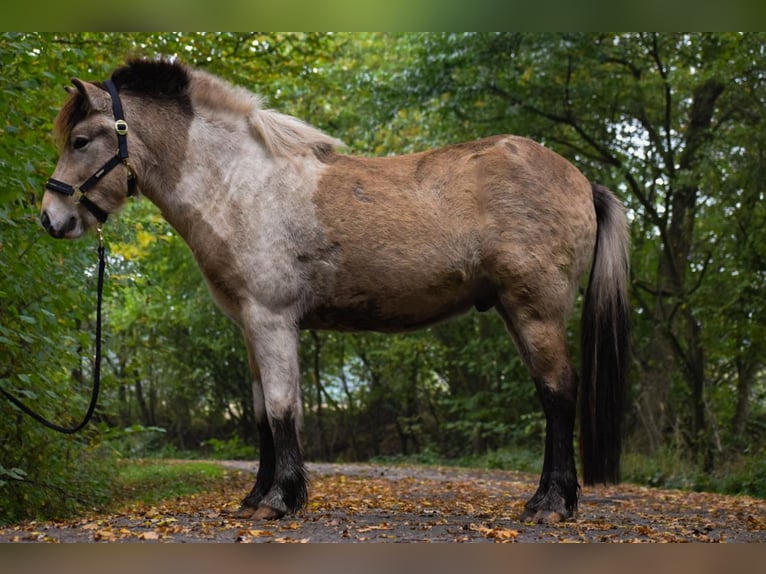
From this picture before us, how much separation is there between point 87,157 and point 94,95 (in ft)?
1.37

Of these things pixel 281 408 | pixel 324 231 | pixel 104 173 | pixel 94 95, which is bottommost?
pixel 281 408

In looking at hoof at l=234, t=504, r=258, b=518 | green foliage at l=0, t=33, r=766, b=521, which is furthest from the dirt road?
green foliage at l=0, t=33, r=766, b=521

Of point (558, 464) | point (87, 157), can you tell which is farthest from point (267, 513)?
point (87, 157)

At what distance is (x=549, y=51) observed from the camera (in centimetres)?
1327

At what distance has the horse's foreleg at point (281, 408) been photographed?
5379 millimetres

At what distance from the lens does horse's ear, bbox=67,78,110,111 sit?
5.53m

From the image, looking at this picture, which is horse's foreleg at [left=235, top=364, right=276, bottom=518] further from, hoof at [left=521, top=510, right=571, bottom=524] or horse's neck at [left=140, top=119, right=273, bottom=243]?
hoof at [left=521, top=510, right=571, bottom=524]

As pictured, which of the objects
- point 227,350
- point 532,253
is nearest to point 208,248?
point 532,253

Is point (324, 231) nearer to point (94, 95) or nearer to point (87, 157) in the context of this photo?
point (87, 157)

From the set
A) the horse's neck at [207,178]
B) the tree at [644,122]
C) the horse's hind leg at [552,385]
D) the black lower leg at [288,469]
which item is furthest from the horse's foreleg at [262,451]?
the tree at [644,122]

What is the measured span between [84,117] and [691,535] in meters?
4.67

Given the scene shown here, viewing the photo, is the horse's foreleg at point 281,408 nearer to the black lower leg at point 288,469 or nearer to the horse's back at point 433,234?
the black lower leg at point 288,469

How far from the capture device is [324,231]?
18.4ft
